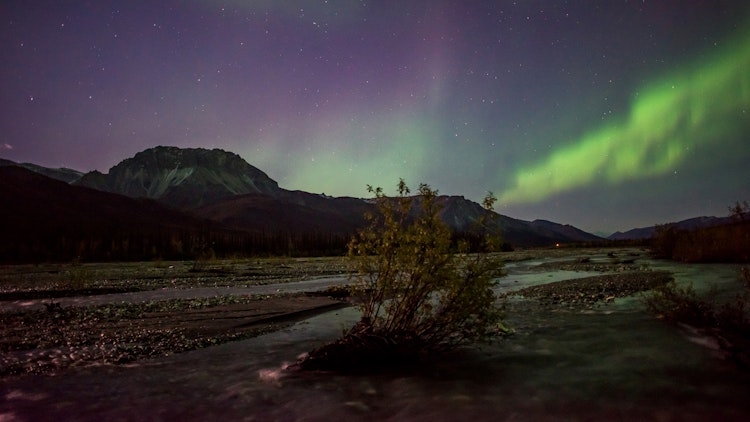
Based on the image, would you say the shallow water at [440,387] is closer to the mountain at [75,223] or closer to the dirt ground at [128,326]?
the dirt ground at [128,326]

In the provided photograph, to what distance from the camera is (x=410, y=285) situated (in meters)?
8.73

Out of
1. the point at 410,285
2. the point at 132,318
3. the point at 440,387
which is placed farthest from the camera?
the point at 132,318

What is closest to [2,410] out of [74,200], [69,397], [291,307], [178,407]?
[69,397]

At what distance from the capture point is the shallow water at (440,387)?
595 cm

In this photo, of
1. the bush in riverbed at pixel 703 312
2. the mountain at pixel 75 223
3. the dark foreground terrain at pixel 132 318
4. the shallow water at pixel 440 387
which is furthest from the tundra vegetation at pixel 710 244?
the mountain at pixel 75 223

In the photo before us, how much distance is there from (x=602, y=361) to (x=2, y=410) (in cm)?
961

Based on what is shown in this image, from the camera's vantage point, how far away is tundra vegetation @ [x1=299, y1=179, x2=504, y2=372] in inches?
323

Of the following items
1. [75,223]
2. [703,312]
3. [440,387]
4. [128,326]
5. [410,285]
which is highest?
[75,223]

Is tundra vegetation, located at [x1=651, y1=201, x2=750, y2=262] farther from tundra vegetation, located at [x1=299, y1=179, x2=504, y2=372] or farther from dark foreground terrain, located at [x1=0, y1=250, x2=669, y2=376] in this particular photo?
tundra vegetation, located at [x1=299, y1=179, x2=504, y2=372]

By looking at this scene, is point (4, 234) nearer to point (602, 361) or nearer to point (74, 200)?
point (74, 200)

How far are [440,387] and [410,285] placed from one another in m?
2.28

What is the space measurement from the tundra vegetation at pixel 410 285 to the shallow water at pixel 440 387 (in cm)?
61

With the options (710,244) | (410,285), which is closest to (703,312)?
(410,285)

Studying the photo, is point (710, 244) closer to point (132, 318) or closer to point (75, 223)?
point (132, 318)
